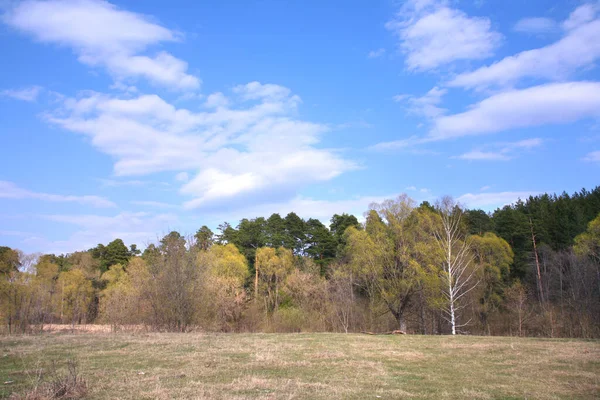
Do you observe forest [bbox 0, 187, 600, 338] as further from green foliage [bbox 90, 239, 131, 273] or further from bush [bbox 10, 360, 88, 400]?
bush [bbox 10, 360, 88, 400]

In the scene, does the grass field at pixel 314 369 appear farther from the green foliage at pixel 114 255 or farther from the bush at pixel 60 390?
the green foliage at pixel 114 255

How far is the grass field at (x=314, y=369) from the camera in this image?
9.30 meters

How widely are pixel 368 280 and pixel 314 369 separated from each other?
27.5m

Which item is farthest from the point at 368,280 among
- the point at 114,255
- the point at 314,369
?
the point at 114,255

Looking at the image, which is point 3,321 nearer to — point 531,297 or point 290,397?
point 290,397

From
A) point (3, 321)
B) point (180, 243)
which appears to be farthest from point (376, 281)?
point (3, 321)

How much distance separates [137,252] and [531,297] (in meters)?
74.2

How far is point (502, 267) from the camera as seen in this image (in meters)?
52.7

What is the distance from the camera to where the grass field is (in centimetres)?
930

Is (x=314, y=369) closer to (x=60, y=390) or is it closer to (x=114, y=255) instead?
(x=60, y=390)

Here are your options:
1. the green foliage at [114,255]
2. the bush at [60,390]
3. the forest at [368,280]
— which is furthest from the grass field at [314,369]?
the green foliage at [114,255]

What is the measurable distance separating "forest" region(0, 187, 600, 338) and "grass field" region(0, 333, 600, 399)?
45.0 feet

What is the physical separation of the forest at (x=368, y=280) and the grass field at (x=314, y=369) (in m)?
13.7

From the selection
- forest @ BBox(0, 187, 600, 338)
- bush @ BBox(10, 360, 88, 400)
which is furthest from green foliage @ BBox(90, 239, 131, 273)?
bush @ BBox(10, 360, 88, 400)
